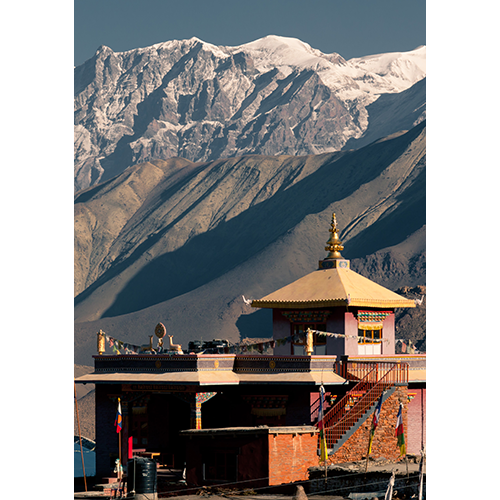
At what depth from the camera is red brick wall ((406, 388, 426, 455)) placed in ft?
101

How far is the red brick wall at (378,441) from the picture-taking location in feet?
89.1

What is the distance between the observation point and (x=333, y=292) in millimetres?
32688

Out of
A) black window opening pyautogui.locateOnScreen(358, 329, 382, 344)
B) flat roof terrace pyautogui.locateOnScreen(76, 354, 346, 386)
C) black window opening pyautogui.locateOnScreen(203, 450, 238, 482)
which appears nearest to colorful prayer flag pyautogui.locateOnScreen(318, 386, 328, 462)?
flat roof terrace pyautogui.locateOnScreen(76, 354, 346, 386)

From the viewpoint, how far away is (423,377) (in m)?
30.9

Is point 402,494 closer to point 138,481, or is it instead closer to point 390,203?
point 138,481

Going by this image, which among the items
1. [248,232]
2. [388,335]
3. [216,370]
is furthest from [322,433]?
[248,232]

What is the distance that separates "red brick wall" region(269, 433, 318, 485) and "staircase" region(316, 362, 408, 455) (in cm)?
84

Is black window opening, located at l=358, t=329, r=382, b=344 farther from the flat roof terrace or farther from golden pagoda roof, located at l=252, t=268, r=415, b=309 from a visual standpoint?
the flat roof terrace

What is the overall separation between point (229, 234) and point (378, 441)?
12568cm

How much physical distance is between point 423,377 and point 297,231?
99680mm

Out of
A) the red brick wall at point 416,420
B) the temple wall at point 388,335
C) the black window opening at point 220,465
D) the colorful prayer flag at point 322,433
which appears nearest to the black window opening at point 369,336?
the temple wall at point 388,335

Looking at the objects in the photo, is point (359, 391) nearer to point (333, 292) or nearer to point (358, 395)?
point (358, 395)

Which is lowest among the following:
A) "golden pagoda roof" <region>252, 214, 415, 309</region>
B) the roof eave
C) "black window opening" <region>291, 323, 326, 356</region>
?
"black window opening" <region>291, 323, 326, 356</region>
